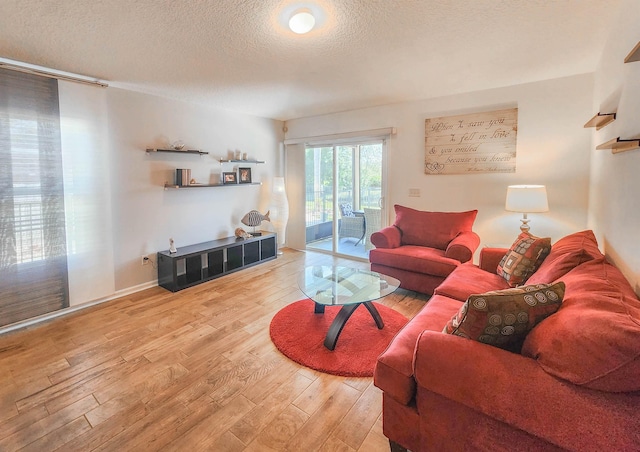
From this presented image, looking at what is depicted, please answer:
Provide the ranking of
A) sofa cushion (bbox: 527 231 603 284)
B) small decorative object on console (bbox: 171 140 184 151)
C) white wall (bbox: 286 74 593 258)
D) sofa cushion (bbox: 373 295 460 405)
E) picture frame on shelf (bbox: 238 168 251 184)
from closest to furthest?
sofa cushion (bbox: 373 295 460 405) → sofa cushion (bbox: 527 231 603 284) → white wall (bbox: 286 74 593 258) → small decorative object on console (bbox: 171 140 184 151) → picture frame on shelf (bbox: 238 168 251 184)

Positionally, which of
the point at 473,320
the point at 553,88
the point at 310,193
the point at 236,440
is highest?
the point at 553,88

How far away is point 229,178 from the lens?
477cm

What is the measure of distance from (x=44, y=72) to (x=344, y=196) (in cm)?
391

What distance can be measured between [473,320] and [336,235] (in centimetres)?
407

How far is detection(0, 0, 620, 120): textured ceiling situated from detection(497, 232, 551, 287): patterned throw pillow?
159 cm

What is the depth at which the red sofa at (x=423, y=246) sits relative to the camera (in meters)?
3.31

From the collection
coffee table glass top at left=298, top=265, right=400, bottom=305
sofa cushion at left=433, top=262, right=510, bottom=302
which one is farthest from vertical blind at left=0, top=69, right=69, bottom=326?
sofa cushion at left=433, top=262, right=510, bottom=302

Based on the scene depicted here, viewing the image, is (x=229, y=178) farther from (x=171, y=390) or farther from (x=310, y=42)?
(x=171, y=390)

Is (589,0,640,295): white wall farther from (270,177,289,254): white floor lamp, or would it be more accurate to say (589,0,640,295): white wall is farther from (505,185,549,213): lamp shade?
(270,177,289,254): white floor lamp

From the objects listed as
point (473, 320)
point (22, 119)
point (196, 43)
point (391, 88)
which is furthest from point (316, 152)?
point (473, 320)

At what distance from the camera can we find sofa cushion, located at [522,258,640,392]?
970 millimetres

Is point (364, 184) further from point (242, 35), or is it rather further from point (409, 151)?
point (242, 35)

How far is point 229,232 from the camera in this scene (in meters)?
4.95

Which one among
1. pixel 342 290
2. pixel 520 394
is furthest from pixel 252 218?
pixel 520 394
